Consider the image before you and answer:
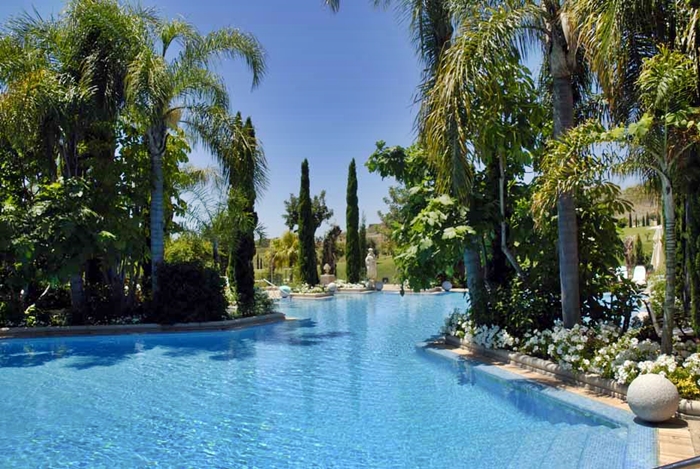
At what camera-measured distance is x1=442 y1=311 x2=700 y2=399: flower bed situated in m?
6.11

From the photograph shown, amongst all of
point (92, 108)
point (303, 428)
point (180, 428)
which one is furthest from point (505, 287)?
point (92, 108)

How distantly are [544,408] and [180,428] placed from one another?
474 cm

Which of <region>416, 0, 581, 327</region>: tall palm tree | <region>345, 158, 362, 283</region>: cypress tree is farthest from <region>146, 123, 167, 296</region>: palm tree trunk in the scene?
<region>345, 158, 362, 283</region>: cypress tree

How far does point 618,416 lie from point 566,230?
10.6 feet

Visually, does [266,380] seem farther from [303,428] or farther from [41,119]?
[41,119]

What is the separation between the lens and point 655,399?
18.0 feet

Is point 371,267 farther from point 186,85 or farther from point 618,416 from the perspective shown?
point 618,416

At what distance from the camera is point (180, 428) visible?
21.4 feet

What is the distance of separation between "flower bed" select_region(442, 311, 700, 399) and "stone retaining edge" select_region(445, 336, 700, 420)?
0.24 ft

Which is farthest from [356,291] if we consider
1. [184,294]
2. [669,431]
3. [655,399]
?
[669,431]

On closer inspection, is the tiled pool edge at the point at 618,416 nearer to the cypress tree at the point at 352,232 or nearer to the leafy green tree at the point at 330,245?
the cypress tree at the point at 352,232

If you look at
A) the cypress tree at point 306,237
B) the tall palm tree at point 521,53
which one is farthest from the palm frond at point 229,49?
the cypress tree at point 306,237

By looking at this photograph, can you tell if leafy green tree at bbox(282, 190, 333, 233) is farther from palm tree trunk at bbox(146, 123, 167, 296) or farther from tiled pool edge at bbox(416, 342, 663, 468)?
tiled pool edge at bbox(416, 342, 663, 468)

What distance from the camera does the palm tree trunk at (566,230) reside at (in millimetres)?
8367
